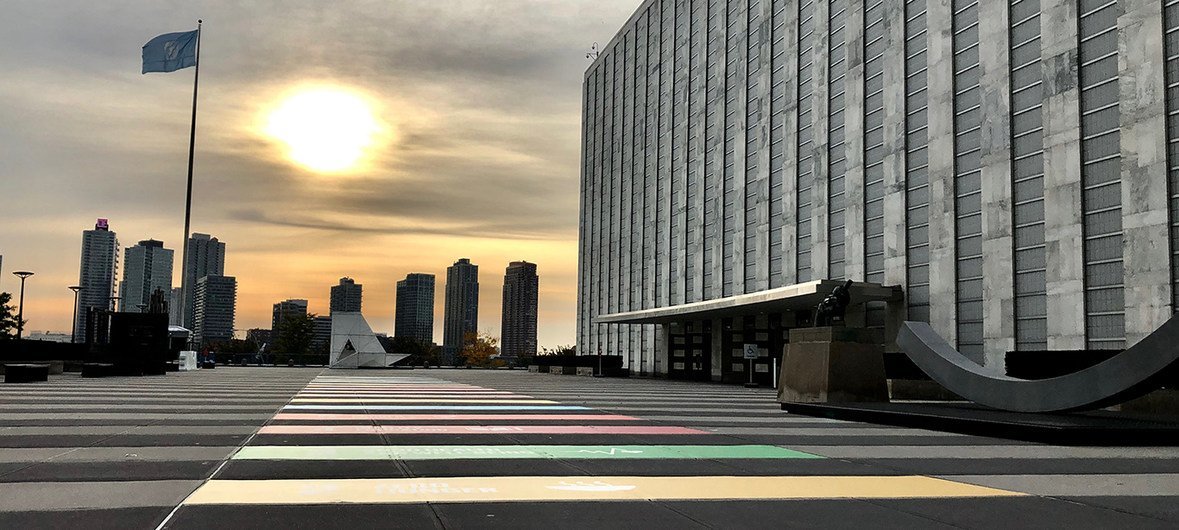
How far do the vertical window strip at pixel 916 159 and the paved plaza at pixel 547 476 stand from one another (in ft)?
62.4

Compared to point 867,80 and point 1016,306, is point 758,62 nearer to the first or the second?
point 867,80

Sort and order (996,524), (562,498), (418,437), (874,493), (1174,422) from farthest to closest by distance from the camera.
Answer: (1174,422)
(418,437)
(874,493)
(562,498)
(996,524)

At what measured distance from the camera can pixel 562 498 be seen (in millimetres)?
7031

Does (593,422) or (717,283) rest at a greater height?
(717,283)

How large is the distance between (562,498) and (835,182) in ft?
110

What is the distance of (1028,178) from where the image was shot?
92.3ft

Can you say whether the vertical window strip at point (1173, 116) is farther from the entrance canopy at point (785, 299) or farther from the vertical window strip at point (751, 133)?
the vertical window strip at point (751, 133)

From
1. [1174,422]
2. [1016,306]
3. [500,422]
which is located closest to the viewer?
[1174,422]

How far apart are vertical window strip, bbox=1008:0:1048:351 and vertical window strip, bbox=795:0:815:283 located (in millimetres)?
12266

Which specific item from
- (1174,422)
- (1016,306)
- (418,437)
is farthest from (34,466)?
(1016,306)

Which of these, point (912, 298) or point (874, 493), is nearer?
point (874, 493)

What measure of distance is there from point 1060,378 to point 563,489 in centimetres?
980

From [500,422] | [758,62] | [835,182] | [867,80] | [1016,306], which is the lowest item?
[500,422]

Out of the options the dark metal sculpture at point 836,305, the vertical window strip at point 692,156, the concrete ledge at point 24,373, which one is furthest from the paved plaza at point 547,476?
the vertical window strip at point 692,156
